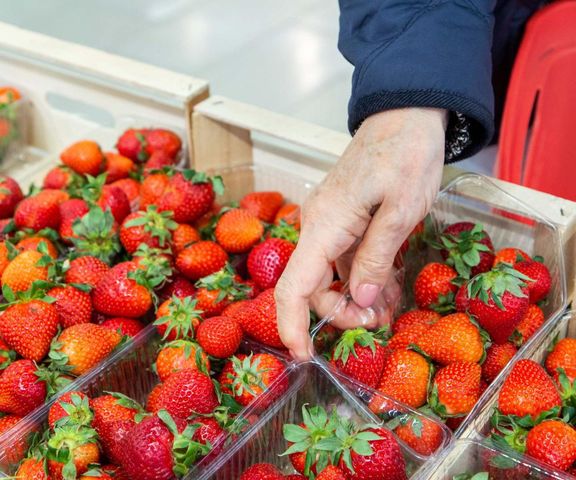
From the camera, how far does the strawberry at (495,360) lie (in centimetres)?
111

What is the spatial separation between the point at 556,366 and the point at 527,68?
0.74m

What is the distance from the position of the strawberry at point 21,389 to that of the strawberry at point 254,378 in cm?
26

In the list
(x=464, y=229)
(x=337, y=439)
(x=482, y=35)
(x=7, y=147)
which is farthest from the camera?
(x=7, y=147)

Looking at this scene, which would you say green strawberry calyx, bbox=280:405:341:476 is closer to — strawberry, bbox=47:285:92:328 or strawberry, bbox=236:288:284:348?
strawberry, bbox=236:288:284:348

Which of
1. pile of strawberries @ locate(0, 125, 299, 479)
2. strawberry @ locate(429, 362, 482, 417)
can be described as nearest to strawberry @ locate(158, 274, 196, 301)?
pile of strawberries @ locate(0, 125, 299, 479)

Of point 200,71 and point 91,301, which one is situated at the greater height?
point 91,301

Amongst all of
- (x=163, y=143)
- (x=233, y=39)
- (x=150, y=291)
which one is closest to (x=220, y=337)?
(x=150, y=291)

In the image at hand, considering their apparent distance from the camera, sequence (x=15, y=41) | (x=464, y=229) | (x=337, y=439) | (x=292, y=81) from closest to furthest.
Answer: (x=337, y=439) → (x=464, y=229) → (x=15, y=41) → (x=292, y=81)

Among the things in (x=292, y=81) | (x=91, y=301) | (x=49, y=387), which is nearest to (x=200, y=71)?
(x=292, y=81)

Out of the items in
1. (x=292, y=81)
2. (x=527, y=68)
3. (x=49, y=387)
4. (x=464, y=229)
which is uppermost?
(x=527, y=68)

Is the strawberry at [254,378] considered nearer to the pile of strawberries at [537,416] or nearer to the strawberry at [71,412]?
the strawberry at [71,412]

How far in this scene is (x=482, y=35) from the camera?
117 centimetres

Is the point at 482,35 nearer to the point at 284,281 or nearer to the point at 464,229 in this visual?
the point at 464,229

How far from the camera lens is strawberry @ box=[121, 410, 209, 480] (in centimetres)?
92
